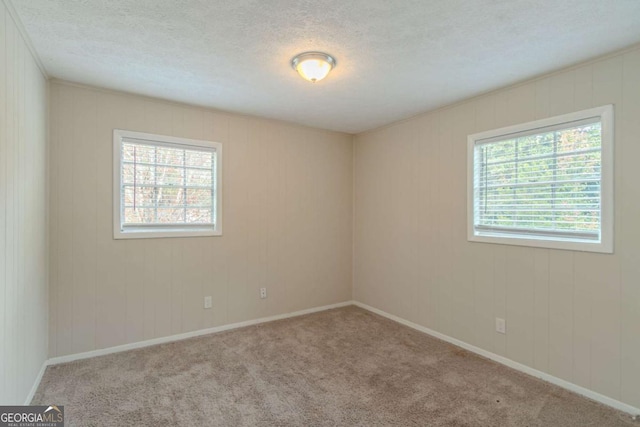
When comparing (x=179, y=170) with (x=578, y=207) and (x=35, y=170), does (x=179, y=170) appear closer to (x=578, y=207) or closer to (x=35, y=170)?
(x=35, y=170)

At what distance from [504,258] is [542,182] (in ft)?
2.34

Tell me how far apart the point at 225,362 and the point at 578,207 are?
3127 millimetres

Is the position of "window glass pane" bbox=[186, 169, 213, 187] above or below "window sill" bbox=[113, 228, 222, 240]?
above

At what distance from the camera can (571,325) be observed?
244 cm

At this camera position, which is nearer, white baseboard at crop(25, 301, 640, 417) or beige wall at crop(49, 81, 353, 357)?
white baseboard at crop(25, 301, 640, 417)

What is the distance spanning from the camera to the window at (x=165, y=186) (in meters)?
3.08

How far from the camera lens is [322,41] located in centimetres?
210

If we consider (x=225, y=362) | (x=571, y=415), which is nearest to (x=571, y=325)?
(x=571, y=415)

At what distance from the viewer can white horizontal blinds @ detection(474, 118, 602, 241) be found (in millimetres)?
2369

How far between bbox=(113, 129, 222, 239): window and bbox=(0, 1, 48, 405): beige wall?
0.58m

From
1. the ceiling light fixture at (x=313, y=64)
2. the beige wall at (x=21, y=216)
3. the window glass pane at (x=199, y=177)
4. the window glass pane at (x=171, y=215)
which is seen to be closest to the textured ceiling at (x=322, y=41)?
the ceiling light fixture at (x=313, y=64)

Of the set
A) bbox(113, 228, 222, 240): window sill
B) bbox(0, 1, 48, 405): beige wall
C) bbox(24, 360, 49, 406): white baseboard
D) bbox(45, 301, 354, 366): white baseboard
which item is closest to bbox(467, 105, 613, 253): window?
bbox(45, 301, 354, 366): white baseboard

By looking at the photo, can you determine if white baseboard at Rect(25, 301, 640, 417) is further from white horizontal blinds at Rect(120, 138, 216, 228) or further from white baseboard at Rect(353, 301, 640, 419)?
white horizontal blinds at Rect(120, 138, 216, 228)

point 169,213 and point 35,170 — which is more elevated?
point 35,170
